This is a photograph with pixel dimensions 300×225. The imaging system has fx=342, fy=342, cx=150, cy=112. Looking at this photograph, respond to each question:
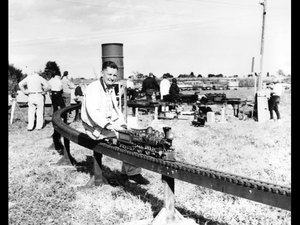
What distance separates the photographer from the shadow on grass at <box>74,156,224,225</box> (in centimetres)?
401

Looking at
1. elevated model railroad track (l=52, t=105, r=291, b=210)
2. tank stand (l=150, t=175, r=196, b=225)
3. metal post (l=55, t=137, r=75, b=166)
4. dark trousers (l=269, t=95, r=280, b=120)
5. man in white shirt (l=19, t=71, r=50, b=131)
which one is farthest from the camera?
dark trousers (l=269, t=95, r=280, b=120)

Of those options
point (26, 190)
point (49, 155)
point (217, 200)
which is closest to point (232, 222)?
point (217, 200)

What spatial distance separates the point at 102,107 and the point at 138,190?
1348 millimetres

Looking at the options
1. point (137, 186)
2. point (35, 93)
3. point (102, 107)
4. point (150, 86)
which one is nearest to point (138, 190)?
point (137, 186)

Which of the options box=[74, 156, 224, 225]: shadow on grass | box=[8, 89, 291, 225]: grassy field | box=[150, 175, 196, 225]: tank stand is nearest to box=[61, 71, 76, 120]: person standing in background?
box=[8, 89, 291, 225]: grassy field

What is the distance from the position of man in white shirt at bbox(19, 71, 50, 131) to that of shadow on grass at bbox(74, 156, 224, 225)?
166 inches

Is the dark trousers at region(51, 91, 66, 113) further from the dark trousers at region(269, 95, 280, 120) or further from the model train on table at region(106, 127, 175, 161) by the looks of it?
the model train on table at region(106, 127, 175, 161)

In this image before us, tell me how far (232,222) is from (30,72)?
809 centimetres

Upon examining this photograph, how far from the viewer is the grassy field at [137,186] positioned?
4051mm

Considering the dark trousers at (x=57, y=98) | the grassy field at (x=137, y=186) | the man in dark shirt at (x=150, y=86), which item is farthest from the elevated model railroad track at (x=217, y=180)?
the man in dark shirt at (x=150, y=86)

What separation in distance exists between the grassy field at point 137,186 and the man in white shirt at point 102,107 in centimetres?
93

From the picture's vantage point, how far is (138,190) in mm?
4898

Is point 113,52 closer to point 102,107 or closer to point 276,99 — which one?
point 102,107
